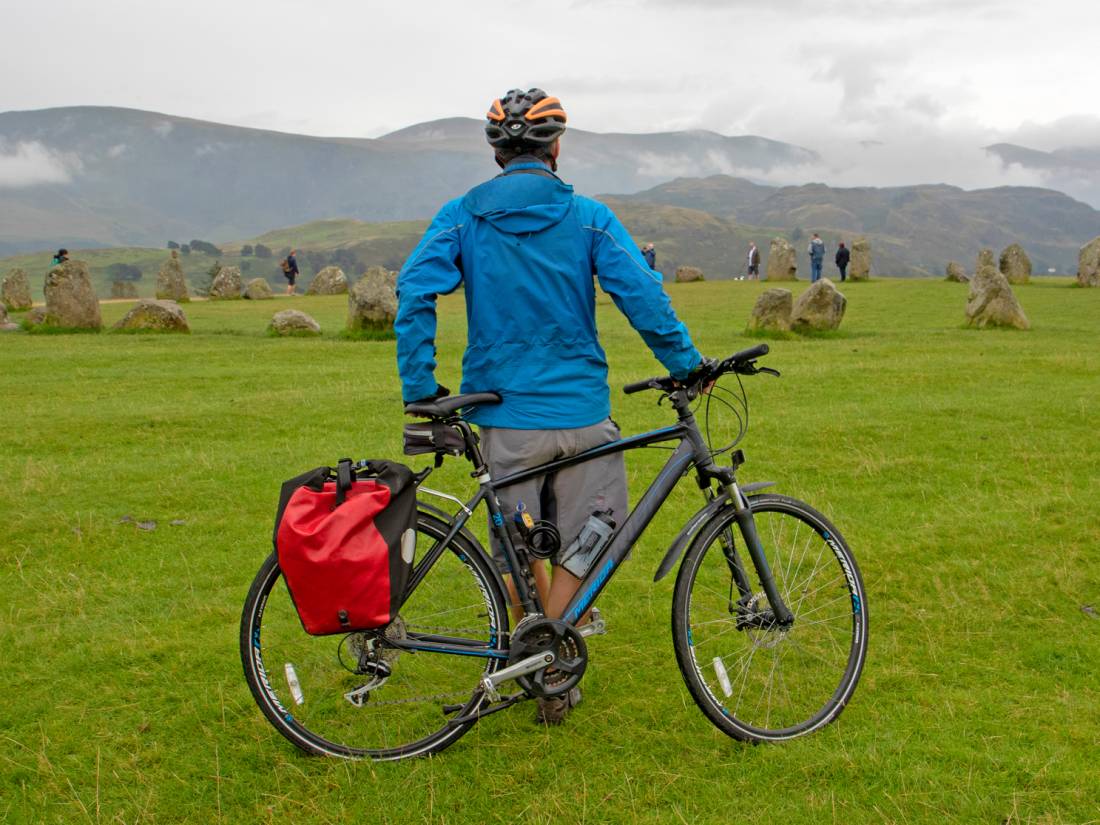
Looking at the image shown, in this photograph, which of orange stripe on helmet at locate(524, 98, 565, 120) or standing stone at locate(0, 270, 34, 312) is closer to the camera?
orange stripe on helmet at locate(524, 98, 565, 120)

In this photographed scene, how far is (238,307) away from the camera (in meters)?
38.0

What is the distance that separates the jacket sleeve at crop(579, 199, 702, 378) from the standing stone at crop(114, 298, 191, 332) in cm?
2360

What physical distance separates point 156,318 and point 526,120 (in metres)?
23.8

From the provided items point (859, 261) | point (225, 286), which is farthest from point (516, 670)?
point (859, 261)

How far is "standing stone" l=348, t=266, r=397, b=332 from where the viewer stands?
2412cm

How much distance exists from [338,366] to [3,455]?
836 centimetres

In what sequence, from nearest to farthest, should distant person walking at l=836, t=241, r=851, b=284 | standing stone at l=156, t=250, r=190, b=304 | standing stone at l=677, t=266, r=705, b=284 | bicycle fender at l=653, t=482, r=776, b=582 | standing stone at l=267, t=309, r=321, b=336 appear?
bicycle fender at l=653, t=482, r=776, b=582
standing stone at l=267, t=309, r=321, b=336
standing stone at l=156, t=250, r=190, b=304
distant person walking at l=836, t=241, r=851, b=284
standing stone at l=677, t=266, r=705, b=284

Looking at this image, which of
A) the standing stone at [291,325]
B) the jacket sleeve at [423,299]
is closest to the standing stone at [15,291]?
the standing stone at [291,325]

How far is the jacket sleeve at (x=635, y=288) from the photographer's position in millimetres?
4574

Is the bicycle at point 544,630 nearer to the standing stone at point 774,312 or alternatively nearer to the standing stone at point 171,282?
the standing stone at point 774,312

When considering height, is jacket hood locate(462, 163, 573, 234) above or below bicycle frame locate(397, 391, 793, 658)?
above

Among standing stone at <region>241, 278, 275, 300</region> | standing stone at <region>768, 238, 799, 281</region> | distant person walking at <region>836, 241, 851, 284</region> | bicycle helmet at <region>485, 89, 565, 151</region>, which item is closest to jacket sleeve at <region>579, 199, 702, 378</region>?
bicycle helmet at <region>485, 89, 565, 151</region>

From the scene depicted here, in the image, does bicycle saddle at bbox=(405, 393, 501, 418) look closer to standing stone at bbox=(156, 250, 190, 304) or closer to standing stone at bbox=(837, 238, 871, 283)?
standing stone at bbox=(156, 250, 190, 304)

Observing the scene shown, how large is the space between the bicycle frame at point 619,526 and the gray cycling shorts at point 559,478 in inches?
2.7
